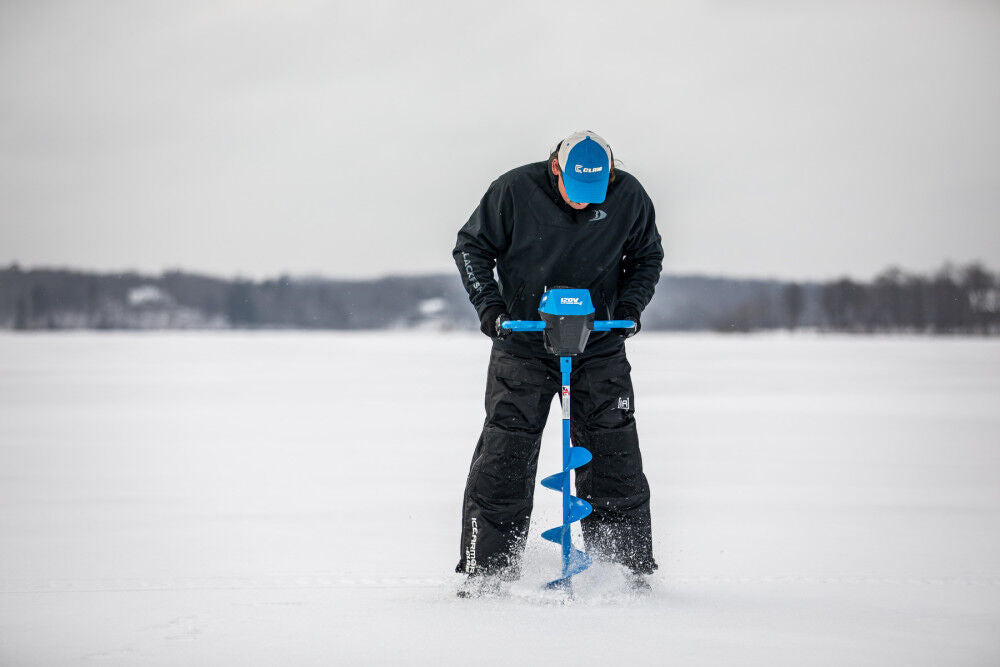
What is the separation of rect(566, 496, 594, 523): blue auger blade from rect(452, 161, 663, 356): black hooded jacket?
19.5 inches

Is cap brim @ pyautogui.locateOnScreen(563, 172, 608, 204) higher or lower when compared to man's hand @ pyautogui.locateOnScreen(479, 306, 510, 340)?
higher

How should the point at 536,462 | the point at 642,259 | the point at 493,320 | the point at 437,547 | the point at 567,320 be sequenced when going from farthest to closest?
the point at 437,547 < the point at 642,259 < the point at 536,462 < the point at 493,320 < the point at 567,320

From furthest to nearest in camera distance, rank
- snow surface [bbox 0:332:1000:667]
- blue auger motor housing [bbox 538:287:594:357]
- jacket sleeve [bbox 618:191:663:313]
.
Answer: jacket sleeve [bbox 618:191:663:313]
blue auger motor housing [bbox 538:287:594:357]
snow surface [bbox 0:332:1000:667]

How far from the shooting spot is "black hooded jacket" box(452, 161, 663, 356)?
297 cm

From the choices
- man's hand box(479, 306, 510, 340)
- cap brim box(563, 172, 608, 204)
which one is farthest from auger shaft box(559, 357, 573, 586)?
cap brim box(563, 172, 608, 204)

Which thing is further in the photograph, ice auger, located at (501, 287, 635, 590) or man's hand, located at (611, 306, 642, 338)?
man's hand, located at (611, 306, 642, 338)

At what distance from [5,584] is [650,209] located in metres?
2.59

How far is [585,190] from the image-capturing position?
2.84 m

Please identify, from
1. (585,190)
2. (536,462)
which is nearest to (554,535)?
(536,462)

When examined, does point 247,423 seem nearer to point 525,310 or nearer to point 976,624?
point 525,310

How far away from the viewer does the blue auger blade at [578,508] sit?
9.70 feet

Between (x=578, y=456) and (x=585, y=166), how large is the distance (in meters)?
0.96

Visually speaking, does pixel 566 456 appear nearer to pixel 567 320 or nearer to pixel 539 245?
pixel 567 320

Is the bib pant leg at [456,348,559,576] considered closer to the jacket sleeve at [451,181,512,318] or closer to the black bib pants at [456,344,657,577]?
the black bib pants at [456,344,657,577]
